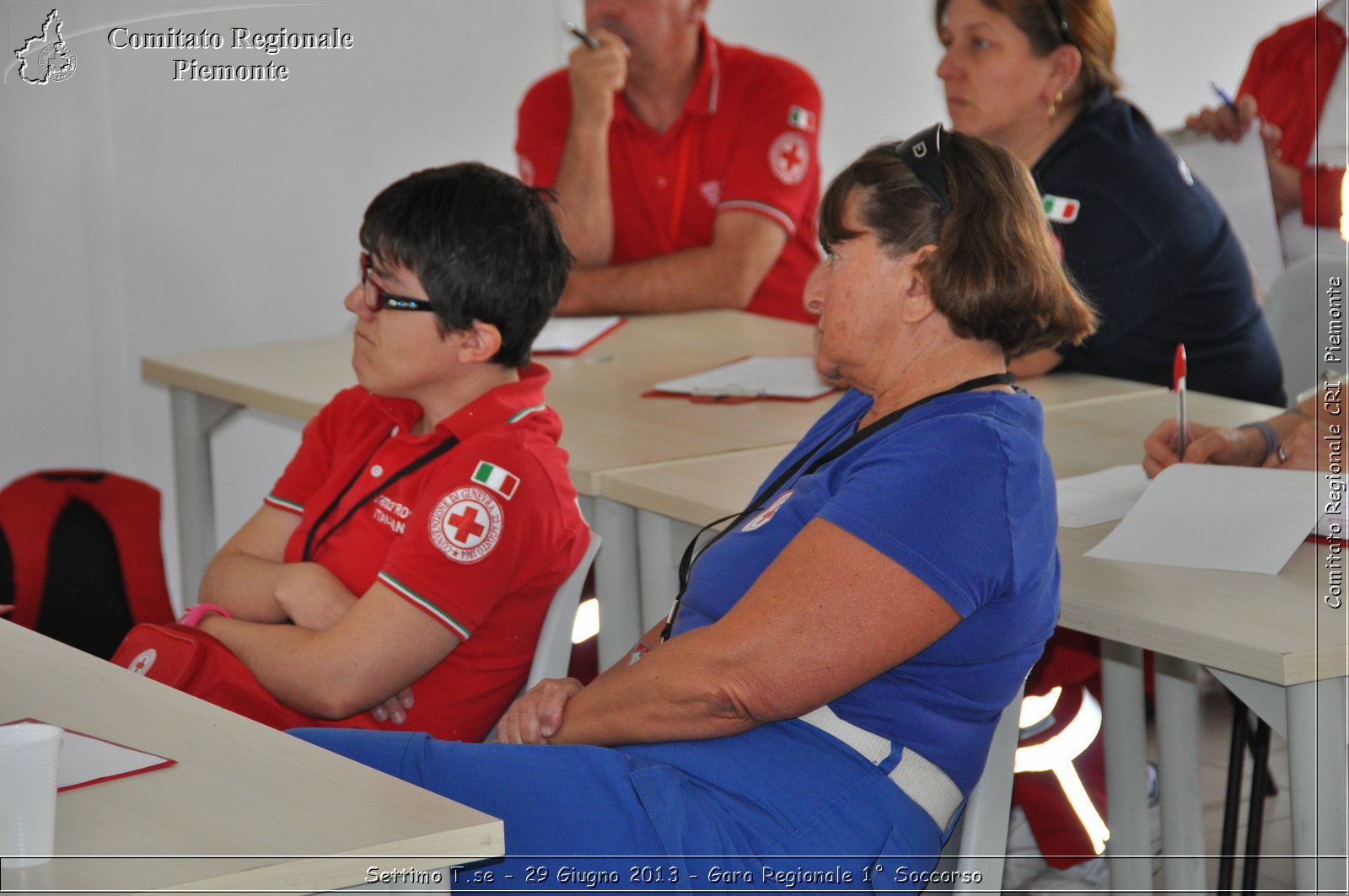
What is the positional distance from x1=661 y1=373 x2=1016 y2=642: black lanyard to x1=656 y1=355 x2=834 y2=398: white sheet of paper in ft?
2.87

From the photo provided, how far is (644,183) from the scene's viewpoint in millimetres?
3273

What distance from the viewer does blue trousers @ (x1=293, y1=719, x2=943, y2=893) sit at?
1.22m

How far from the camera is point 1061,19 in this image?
2496mm

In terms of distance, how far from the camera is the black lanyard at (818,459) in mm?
1340

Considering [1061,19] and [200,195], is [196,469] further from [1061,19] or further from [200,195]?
[1061,19]

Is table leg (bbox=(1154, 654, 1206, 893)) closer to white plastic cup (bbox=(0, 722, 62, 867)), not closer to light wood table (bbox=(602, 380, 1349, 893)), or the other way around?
light wood table (bbox=(602, 380, 1349, 893))

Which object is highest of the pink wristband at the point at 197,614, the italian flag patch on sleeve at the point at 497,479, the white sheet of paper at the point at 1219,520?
the italian flag patch on sleeve at the point at 497,479

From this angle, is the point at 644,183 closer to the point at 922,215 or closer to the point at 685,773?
the point at 922,215

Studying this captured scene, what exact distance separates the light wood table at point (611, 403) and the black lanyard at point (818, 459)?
0.48 m

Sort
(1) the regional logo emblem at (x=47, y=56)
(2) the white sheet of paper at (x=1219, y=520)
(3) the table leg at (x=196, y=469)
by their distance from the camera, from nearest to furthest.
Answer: (2) the white sheet of paper at (x=1219, y=520) → (1) the regional logo emblem at (x=47, y=56) → (3) the table leg at (x=196, y=469)

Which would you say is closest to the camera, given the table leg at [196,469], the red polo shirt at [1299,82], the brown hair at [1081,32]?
the brown hair at [1081,32]

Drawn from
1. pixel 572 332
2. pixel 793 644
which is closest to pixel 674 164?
pixel 572 332

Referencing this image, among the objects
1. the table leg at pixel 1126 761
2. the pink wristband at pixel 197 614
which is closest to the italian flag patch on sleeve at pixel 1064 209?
the table leg at pixel 1126 761

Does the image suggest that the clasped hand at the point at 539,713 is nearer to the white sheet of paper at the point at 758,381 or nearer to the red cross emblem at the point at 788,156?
the white sheet of paper at the point at 758,381
